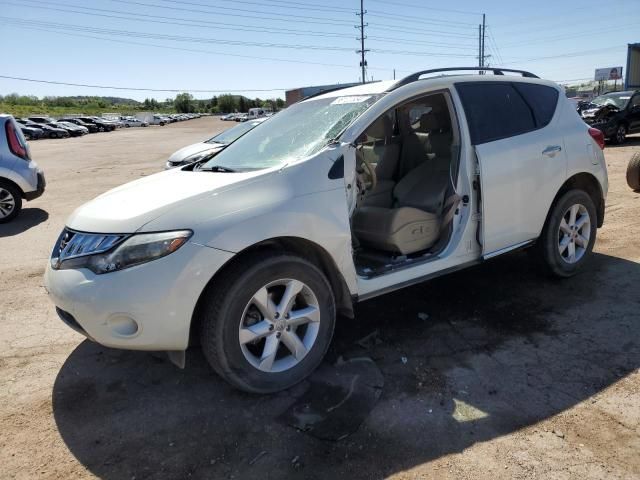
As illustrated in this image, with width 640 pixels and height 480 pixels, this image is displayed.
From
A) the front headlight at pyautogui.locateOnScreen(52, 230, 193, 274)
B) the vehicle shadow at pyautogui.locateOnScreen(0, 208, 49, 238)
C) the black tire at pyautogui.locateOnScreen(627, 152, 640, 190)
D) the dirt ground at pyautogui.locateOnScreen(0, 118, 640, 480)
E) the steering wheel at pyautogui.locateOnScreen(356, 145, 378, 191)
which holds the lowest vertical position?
the dirt ground at pyautogui.locateOnScreen(0, 118, 640, 480)

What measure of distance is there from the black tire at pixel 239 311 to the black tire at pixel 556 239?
239 centimetres

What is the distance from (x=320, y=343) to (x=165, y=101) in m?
169

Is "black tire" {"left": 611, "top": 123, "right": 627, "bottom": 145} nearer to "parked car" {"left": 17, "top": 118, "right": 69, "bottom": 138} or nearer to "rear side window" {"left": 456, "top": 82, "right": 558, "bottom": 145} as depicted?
"rear side window" {"left": 456, "top": 82, "right": 558, "bottom": 145}

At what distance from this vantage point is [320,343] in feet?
10.2

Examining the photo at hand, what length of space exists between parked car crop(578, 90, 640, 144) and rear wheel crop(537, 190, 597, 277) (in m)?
12.6

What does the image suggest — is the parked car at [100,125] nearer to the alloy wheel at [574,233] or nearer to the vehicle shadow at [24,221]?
the vehicle shadow at [24,221]

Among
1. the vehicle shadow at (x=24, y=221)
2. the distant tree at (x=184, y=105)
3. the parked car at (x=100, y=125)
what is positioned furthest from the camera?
the distant tree at (x=184, y=105)

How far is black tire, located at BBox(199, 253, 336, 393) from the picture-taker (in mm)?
2723

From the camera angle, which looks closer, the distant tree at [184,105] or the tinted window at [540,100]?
the tinted window at [540,100]

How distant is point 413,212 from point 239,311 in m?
1.68

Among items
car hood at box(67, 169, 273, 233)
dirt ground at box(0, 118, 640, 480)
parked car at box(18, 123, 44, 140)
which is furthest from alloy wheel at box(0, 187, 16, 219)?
parked car at box(18, 123, 44, 140)

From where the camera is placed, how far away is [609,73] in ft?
193

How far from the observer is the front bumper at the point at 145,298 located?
8.46 ft

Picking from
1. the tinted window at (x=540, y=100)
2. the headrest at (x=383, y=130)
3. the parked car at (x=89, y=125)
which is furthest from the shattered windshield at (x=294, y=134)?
the parked car at (x=89, y=125)
